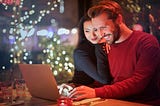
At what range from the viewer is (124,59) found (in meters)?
2.57

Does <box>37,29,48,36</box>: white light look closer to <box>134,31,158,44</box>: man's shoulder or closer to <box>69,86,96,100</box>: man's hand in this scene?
<box>69,86,96,100</box>: man's hand

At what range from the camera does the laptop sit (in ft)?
6.79

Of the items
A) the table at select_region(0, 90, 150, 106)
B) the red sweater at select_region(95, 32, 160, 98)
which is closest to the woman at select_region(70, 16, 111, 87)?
the red sweater at select_region(95, 32, 160, 98)

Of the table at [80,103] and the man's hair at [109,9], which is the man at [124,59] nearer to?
the man's hair at [109,9]

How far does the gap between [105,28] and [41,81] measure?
0.92 metres

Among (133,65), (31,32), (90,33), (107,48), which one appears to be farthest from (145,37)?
(31,32)

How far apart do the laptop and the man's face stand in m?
0.85

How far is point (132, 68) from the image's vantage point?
251 cm

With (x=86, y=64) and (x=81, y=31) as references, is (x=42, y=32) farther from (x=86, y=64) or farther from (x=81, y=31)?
(x=86, y=64)

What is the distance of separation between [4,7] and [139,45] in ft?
4.38

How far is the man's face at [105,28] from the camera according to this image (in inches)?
105

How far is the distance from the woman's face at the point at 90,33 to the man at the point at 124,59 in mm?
45

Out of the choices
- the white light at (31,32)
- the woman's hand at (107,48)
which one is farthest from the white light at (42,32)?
the woman's hand at (107,48)

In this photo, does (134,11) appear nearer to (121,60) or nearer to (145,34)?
(145,34)
